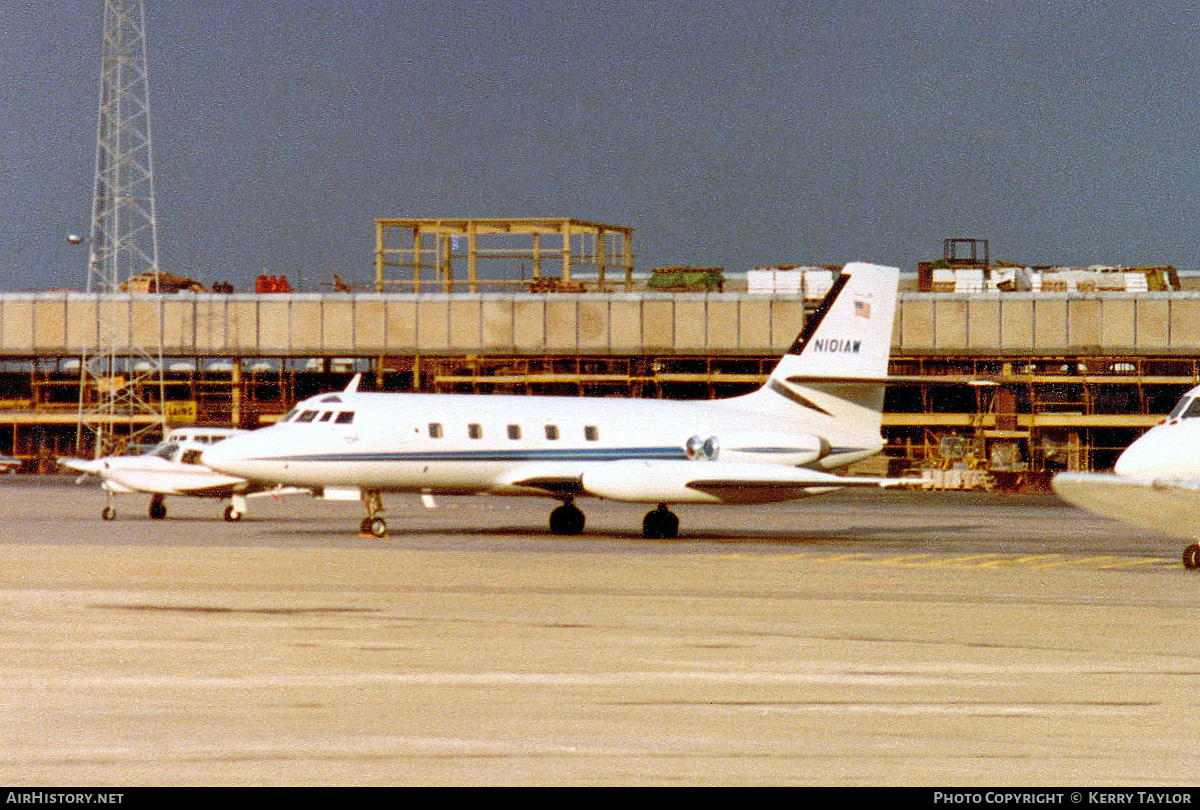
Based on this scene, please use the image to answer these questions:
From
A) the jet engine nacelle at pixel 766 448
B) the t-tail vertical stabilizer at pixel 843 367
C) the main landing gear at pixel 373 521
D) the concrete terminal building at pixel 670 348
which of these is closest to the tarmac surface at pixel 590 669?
the main landing gear at pixel 373 521

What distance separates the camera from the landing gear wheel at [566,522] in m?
36.3

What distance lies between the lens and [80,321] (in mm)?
92188

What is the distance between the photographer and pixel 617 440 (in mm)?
36688

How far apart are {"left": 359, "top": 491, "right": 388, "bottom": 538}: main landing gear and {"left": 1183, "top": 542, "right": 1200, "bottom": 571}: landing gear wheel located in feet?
53.6

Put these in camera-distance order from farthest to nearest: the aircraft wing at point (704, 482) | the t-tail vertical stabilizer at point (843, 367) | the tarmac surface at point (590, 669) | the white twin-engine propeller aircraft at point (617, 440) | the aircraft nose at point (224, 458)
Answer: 1. the t-tail vertical stabilizer at point (843, 367)
2. the aircraft wing at point (704, 482)
3. the white twin-engine propeller aircraft at point (617, 440)
4. the aircraft nose at point (224, 458)
5. the tarmac surface at point (590, 669)

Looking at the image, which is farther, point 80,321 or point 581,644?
point 80,321

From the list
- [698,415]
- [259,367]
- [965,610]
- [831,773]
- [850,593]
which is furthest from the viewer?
[259,367]

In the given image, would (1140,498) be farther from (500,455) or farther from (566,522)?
(566,522)

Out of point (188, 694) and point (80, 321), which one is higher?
point (80, 321)

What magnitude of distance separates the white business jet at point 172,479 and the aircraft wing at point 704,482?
29.2 feet

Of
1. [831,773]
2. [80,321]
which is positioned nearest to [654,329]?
[80,321]

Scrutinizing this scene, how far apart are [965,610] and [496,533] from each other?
19319 mm

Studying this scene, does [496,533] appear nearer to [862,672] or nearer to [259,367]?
[862,672]

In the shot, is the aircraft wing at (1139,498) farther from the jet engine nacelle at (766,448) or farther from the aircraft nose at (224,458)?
the jet engine nacelle at (766,448)
